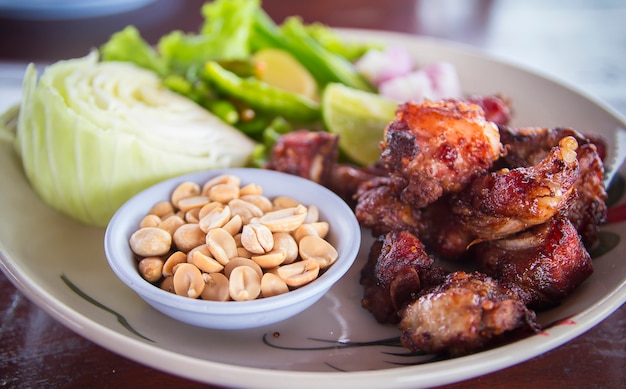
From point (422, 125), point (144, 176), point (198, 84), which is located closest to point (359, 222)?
point (422, 125)

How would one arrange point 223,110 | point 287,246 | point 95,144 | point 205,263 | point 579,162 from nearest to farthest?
point 205,263 → point 287,246 → point 579,162 → point 95,144 → point 223,110

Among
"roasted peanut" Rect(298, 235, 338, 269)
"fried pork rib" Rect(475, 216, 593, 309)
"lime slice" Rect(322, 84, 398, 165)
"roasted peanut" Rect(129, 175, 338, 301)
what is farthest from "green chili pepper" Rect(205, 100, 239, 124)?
"fried pork rib" Rect(475, 216, 593, 309)

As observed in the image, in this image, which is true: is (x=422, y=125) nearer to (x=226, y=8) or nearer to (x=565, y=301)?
(x=565, y=301)

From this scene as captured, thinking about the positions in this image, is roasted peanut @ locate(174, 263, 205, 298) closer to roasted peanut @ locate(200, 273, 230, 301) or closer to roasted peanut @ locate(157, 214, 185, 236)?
roasted peanut @ locate(200, 273, 230, 301)

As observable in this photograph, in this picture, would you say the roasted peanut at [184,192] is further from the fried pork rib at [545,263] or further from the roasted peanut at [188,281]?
the fried pork rib at [545,263]

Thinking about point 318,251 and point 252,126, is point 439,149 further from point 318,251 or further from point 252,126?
point 252,126

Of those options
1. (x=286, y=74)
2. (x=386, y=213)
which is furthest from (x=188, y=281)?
(x=286, y=74)

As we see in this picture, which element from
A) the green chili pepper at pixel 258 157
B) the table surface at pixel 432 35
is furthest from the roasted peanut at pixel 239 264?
the green chili pepper at pixel 258 157
